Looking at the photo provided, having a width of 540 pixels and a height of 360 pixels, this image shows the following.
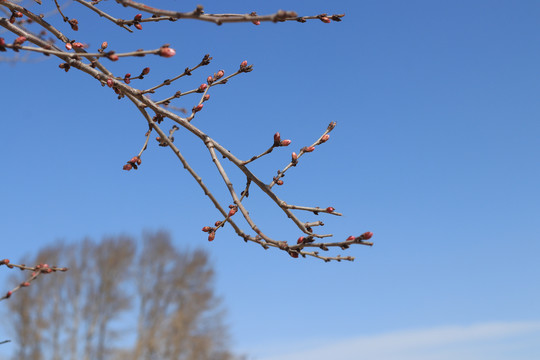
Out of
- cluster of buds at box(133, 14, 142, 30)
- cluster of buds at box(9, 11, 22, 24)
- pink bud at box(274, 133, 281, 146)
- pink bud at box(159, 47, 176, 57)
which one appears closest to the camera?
pink bud at box(159, 47, 176, 57)

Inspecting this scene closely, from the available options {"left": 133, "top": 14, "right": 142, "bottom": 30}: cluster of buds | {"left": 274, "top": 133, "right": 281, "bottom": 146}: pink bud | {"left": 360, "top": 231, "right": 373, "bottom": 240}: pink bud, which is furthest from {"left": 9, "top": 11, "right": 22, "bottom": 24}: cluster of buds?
{"left": 360, "top": 231, "right": 373, "bottom": 240}: pink bud

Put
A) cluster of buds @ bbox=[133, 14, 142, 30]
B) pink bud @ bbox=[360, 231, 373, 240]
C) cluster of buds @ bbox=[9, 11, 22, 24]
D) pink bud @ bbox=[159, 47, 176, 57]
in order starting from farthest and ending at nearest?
cluster of buds @ bbox=[9, 11, 22, 24]
cluster of buds @ bbox=[133, 14, 142, 30]
pink bud @ bbox=[360, 231, 373, 240]
pink bud @ bbox=[159, 47, 176, 57]

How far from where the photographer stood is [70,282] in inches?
853

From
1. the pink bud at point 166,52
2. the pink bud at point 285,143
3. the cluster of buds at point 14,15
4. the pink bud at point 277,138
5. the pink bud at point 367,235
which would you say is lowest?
the pink bud at point 367,235

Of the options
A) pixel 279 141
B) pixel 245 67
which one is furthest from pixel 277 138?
pixel 245 67

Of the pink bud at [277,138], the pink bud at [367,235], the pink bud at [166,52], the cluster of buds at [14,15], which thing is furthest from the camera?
the cluster of buds at [14,15]

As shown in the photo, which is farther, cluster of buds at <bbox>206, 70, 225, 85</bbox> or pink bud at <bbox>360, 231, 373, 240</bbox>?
cluster of buds at <bbox>206, 70, 225, 85</bbox>

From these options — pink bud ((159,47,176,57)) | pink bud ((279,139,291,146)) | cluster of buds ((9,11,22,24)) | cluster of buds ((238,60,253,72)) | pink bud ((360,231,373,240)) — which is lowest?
pink bud ((360,231,373,240))

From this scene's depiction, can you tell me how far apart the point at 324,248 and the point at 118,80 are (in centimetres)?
142

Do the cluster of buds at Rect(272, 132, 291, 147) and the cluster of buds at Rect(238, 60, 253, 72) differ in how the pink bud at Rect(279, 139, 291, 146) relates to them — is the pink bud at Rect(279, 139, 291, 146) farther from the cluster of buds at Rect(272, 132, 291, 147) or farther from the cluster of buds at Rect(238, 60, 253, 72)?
the cluster of buds at Rect(238, 60, 253, 72)

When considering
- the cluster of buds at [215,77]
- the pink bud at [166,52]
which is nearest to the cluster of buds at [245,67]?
the cluster of buds at [215,77]

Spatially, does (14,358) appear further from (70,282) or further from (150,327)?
(150,327)

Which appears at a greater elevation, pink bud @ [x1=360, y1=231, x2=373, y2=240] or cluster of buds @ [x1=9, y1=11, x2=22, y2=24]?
cluster of buds @ [x1=9, y1=11, x2=22, y2=24]

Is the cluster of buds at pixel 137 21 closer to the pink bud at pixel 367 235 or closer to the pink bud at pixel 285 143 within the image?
the pink bud at pixel 285 143
